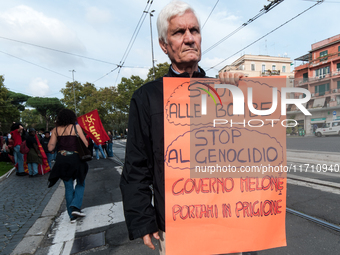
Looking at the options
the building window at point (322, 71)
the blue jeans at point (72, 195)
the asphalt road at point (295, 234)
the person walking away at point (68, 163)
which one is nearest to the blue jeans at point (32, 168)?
the asphalt road at point (295, 234)

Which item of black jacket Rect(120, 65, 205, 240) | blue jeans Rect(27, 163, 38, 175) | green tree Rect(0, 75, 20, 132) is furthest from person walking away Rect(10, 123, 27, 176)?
green tree Rect(0, 75, 20, 132)

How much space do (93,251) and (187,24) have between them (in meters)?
2.63

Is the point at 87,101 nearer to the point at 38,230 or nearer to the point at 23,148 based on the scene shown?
the point at 23,148

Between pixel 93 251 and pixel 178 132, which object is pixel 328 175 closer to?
pixel 93 251

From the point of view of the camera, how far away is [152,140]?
117 centimetres

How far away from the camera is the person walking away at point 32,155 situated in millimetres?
7426

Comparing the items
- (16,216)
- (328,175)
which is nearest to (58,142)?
(16,216)

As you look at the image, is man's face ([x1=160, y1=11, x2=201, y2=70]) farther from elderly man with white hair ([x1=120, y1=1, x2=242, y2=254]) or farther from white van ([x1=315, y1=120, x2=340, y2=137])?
white van ([x1=315, y1=120, x2=340, y2=137])

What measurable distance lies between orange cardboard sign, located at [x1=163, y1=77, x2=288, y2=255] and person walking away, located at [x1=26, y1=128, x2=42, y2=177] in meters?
7.76

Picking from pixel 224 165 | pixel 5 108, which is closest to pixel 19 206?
pixel 224 165

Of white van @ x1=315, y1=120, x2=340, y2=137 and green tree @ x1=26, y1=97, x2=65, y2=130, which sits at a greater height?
green tree @ x1=26, y1=97, x2=65, y2=130

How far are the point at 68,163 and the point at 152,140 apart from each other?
109 inches

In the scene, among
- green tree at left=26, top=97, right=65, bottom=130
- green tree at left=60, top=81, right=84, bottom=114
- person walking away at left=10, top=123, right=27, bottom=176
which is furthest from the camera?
green tree at left=26, top=97, right=65, bottom=130

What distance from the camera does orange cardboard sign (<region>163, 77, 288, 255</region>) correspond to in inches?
43.3
